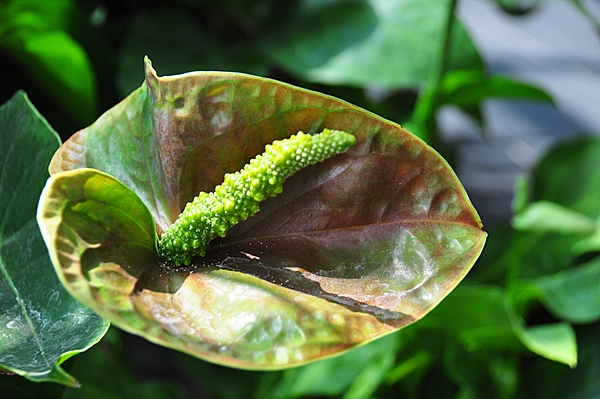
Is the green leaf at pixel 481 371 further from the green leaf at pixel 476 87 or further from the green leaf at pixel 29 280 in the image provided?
the green leaf at pixel 29 280

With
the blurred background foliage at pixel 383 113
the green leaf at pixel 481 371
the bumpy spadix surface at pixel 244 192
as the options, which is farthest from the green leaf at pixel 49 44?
the green leaf at pixel 481 371

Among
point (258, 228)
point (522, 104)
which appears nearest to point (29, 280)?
point (258, 228)

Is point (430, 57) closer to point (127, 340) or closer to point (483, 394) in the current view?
point (483, 394)

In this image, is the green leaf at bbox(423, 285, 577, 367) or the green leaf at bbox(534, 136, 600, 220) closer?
the green leaf at bbox(423, 285, 577, 367)

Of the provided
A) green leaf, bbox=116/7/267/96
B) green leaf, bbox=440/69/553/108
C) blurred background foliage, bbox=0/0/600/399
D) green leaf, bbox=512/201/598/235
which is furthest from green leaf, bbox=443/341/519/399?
green leaf, bbox=116/7/267/96

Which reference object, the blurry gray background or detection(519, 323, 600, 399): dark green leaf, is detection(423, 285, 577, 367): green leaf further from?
the blurry gray background

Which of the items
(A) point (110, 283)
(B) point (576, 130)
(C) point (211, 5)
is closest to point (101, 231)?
(A) point (110, 283)

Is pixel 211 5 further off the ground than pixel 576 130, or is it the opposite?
pixel 211 5
